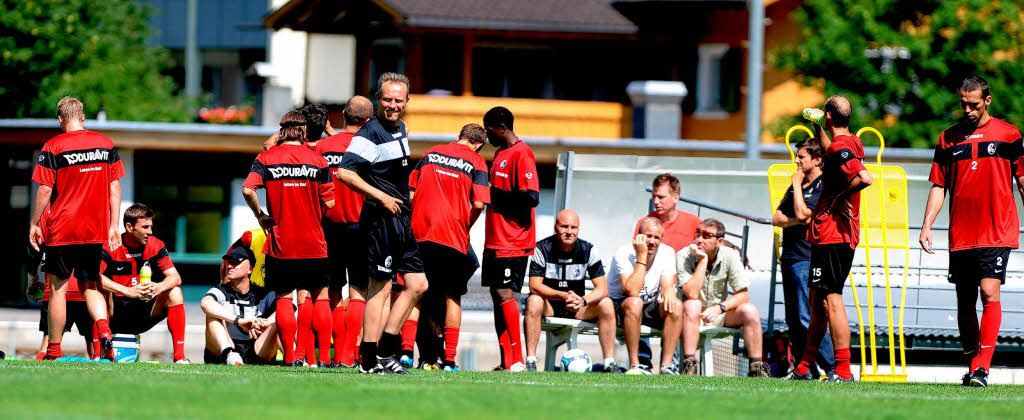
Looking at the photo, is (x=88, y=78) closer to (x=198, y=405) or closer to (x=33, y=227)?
(x=33, y=227)

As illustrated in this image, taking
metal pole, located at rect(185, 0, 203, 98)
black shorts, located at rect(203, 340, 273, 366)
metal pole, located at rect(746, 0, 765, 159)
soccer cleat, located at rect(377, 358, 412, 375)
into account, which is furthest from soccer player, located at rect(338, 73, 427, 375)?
metal pole, located at rect(185, 0, 203, 98)

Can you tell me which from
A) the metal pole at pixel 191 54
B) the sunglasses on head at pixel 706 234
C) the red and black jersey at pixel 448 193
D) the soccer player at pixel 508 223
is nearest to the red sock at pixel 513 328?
the soccer player at pixel 508 223

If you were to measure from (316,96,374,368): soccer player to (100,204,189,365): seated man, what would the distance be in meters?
1.71

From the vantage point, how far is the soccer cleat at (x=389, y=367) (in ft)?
32.5

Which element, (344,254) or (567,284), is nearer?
(344,254)

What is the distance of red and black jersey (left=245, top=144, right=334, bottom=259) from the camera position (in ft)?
37.6

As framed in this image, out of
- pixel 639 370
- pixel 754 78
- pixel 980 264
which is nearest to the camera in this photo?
pixel 980 264

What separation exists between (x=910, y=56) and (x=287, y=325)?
22.2 metres

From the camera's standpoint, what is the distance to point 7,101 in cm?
3597

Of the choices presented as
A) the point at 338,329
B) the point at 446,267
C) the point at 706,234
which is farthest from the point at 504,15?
the point at 446,267

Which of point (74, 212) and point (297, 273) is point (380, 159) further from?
point (74, 212)

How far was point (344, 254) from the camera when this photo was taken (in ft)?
38.7

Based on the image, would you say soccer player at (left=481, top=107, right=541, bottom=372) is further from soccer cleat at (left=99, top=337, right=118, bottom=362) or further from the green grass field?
soccer cleat at (left=99, top=337, right=118, bottom=362)

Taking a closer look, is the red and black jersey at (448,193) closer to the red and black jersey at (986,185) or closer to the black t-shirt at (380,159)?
the black t-shirt at (380,159)
